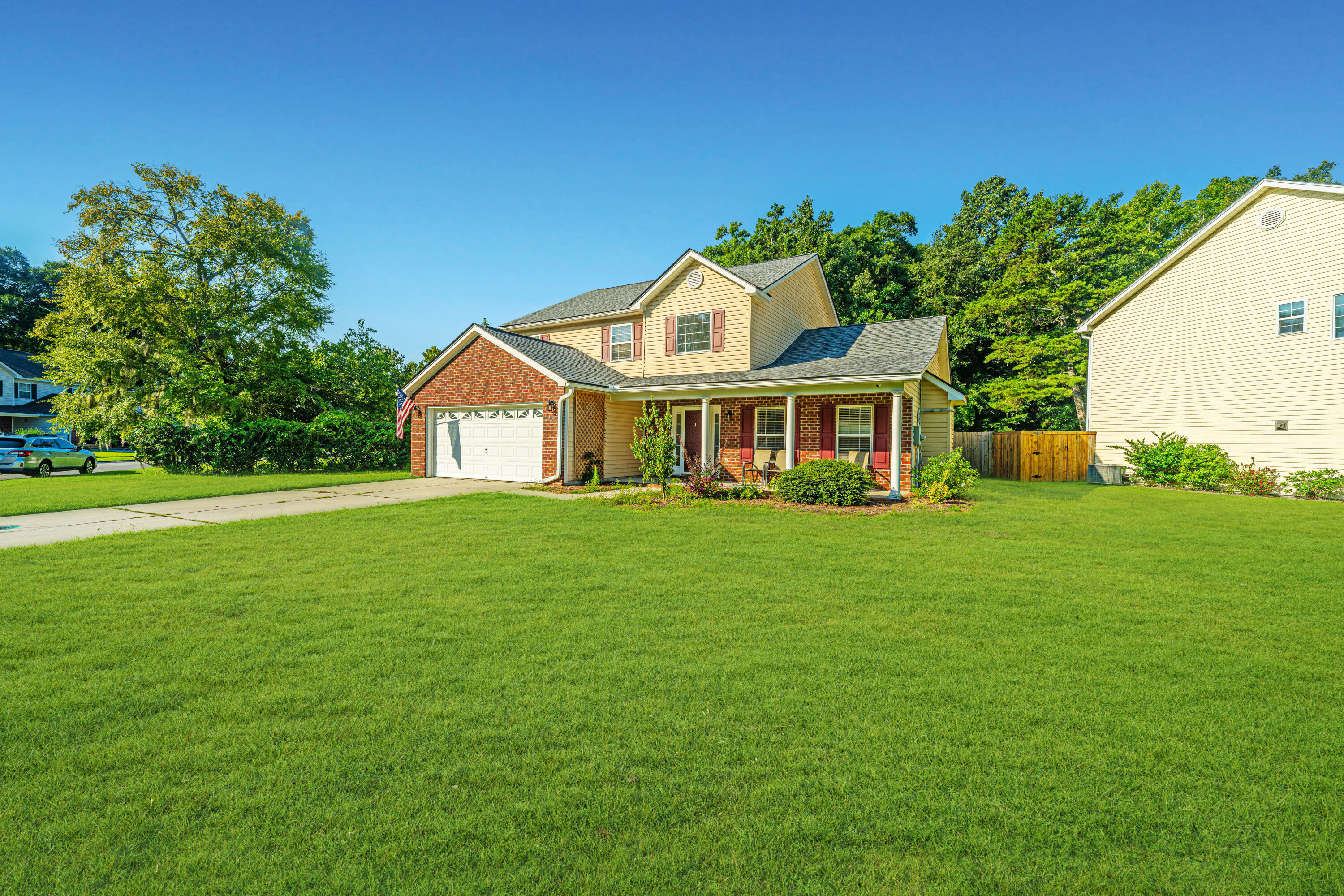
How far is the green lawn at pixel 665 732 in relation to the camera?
6.87 ft

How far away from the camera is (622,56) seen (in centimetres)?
1388

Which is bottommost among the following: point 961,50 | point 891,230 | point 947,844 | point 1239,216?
point 947,844

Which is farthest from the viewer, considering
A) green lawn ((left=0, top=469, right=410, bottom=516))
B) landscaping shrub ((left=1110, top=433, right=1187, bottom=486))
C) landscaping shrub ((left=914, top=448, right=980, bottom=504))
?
landscaping shrub ((left=1110, top=433, right=1187, bottom=486))

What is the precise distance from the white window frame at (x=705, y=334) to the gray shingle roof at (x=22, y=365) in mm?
48664

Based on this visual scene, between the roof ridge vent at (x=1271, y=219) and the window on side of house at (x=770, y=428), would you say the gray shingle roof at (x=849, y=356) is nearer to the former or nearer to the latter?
the window on side of house at (x=770, y=428)

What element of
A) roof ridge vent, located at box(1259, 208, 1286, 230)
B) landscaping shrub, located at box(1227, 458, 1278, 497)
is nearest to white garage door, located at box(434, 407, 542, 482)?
landscaping shrub, located at box(1227, 458, 1278, 497)

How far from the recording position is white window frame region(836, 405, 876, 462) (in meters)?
15.8

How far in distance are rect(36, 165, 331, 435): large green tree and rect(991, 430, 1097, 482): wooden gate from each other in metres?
30.4

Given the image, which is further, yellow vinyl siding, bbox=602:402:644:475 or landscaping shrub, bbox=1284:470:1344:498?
yellow vinyl siding, bbox=602:402:644:475

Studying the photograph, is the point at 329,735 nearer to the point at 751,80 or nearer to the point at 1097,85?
the point at 751,80

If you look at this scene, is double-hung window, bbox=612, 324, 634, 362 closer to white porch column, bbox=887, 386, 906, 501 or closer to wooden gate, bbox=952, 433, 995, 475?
white porch column, bbox=887, 386, 906, 501

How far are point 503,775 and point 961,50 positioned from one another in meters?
17.1

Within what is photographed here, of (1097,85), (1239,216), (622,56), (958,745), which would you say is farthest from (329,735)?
(1239,216)

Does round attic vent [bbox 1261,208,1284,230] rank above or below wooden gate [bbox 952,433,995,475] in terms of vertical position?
above
